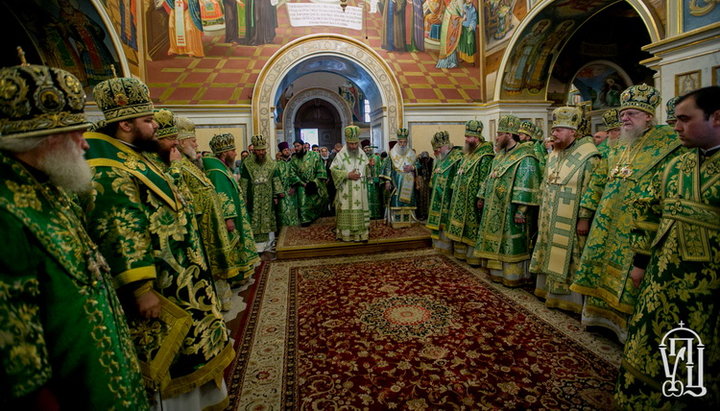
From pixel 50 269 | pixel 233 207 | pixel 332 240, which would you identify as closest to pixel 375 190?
pixel 332 240

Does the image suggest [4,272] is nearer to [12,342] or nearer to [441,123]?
[12,342]

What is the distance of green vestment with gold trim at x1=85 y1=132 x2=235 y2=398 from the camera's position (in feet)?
5.39

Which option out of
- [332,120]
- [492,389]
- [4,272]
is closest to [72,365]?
[4,272]

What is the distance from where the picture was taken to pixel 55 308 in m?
1.13

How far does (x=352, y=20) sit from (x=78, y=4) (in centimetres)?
666

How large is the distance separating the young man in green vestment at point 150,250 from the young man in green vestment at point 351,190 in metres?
4.20

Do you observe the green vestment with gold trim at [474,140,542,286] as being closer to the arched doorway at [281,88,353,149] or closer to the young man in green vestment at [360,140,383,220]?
the young man in green vestment at [360,140,383,220]

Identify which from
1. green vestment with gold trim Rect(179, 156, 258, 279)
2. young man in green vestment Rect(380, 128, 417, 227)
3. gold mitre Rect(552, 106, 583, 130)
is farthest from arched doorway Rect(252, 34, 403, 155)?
gold mitre Rect(552, 106, 583, 130)

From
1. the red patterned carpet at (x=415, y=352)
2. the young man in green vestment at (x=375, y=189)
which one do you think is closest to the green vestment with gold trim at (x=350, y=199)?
the red patterned carpet at (x=415, y=352)

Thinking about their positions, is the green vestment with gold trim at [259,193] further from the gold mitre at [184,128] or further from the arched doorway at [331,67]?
the arched doorway at [331,67]

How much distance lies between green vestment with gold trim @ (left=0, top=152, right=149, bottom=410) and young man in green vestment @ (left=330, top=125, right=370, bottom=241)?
4929 millimetres

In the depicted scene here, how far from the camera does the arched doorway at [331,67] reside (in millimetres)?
10141

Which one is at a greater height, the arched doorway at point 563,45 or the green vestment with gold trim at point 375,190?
the arched doorway at point 563,45

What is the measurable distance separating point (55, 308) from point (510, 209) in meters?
4.28
